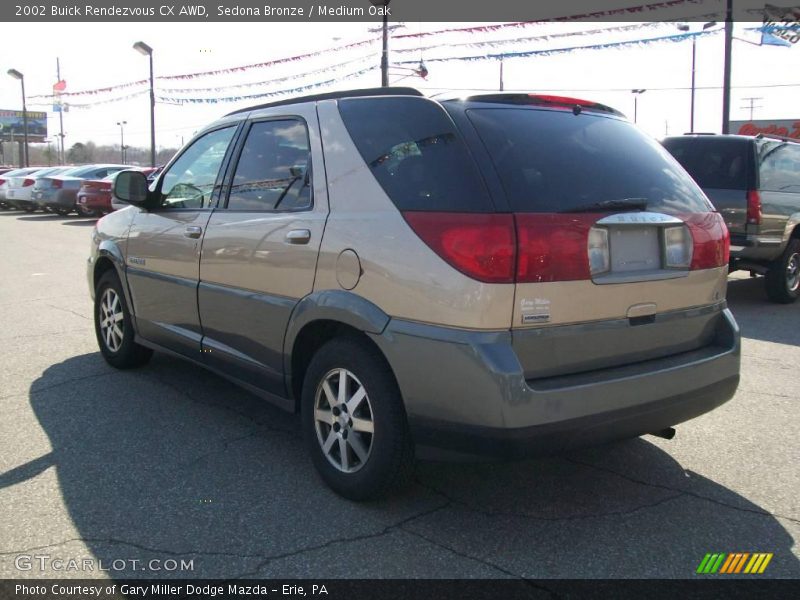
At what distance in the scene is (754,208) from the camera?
27.3 feet

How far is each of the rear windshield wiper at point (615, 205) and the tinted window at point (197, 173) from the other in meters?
2.35

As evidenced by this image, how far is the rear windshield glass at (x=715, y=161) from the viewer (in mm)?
8555

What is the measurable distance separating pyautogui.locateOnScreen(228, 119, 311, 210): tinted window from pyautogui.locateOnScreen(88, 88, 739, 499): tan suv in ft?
0.04

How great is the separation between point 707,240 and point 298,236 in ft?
6.43

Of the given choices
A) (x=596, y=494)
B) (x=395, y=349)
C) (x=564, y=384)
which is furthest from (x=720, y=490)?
(x=395, y=349)

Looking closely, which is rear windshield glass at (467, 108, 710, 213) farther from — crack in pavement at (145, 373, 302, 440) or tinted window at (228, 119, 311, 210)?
crack in pavement at (145, 373, 302, 440)

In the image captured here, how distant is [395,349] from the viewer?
3.04m

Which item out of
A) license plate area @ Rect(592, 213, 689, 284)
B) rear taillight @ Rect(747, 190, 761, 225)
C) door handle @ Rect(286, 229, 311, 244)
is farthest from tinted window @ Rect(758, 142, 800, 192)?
door handle @ Rect(286, 229, 311, 244)

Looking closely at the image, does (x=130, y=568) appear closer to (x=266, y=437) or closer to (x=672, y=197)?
(x=266, y=437)

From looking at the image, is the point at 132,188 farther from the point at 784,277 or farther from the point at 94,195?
the point at 94,195

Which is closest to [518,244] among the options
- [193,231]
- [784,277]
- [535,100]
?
[535,100]

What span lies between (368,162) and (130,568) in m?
1.98

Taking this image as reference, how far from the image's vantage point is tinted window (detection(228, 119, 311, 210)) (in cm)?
378

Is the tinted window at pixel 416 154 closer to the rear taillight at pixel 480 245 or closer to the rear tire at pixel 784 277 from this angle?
the rear taillight at pixel 480 245
